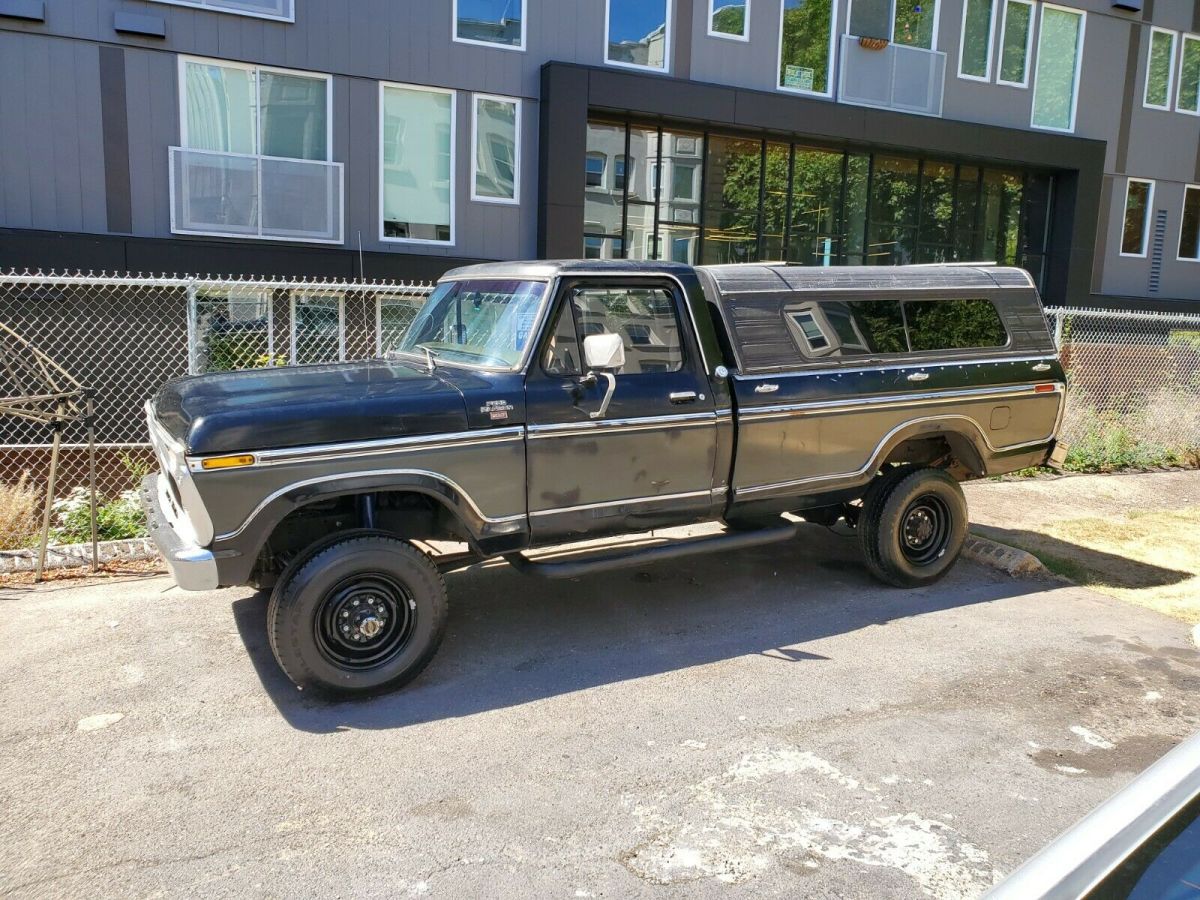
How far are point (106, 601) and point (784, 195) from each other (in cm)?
1496

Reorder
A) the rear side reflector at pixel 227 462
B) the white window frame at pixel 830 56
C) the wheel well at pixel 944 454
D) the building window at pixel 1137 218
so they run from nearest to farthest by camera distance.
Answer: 1. the rear side reflector at pixel 227 462
2. the wheel well at pixel 944 454
3. the white window frame at pixel 830 56
4. the building window at pixel 1137 218

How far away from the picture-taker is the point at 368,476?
4.41 m

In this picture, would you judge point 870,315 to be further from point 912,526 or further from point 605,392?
point 605,392

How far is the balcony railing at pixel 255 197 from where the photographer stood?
13516 millimetres

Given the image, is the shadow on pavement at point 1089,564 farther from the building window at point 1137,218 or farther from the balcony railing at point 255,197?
the building window at point 1137,218

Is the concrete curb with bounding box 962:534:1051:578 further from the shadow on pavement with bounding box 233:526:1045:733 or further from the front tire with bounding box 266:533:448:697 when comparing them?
the front tire with bounding box 266:533:448:697

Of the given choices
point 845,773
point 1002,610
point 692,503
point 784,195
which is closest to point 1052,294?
point 784,195

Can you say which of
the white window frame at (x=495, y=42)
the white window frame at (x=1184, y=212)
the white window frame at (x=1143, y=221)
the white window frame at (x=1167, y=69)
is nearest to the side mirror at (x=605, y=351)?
the white window frame at (x=495, y=42)

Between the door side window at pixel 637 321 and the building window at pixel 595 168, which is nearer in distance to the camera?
the door side window at pixel 637 321

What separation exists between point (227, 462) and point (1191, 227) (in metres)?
24.4

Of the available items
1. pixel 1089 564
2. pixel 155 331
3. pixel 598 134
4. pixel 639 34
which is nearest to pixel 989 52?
pixel 639 34

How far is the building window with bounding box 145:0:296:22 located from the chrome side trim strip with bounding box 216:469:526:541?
11.9 metres

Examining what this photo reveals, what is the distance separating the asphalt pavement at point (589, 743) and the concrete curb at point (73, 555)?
0.38 meters

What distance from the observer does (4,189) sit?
12656 millimetres
